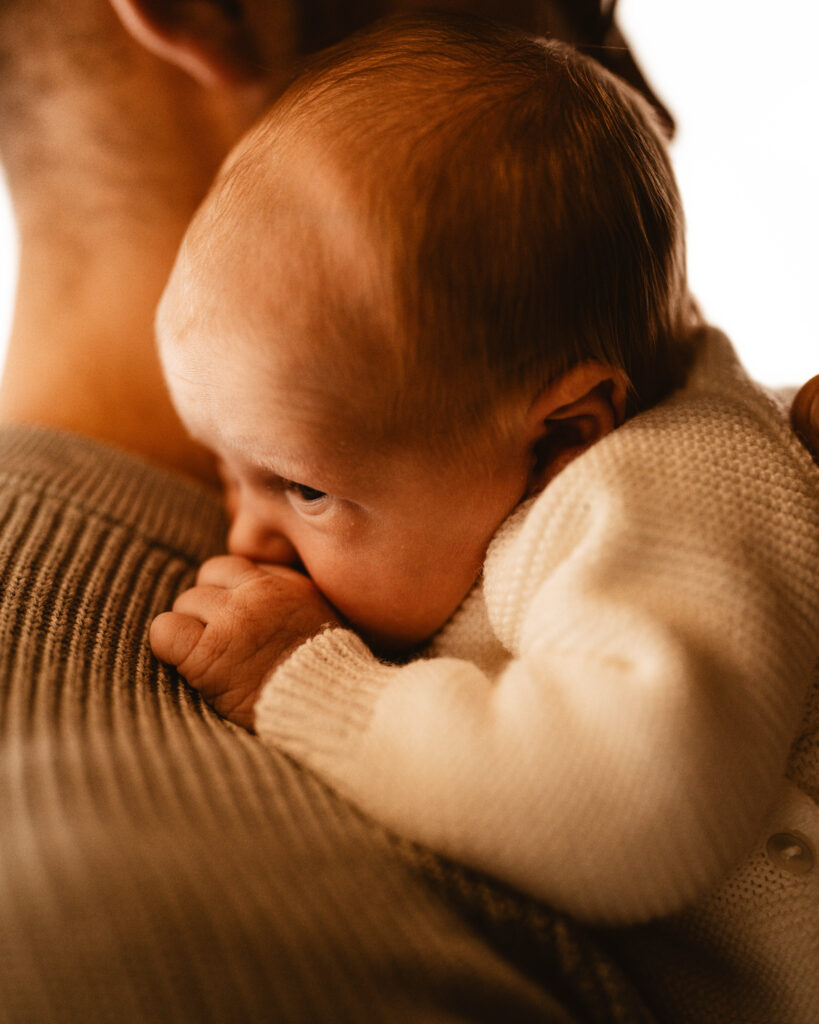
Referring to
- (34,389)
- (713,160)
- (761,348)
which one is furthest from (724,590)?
(713,160)

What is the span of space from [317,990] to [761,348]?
158cm

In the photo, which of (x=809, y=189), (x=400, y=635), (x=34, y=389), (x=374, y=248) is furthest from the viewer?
(x=809, y=189)

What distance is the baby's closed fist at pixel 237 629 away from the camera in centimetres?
66

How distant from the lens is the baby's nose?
800 millimetres

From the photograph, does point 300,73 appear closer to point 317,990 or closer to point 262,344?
point 262,344

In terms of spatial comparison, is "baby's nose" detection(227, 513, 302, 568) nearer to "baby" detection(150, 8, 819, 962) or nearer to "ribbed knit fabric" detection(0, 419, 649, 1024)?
"baby" detection(150, 8, 819, 962)

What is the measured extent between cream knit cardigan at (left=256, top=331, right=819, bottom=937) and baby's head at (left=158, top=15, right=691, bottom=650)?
0.08 meters

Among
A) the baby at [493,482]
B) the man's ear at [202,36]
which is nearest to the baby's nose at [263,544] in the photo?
the baby at [493,482]

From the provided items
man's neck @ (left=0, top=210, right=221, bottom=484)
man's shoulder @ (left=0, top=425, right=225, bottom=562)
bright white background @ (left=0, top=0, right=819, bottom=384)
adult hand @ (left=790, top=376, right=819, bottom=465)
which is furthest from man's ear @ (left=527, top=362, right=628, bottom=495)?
bright white background @ (left=0, top=0, right=819, bottom=384)

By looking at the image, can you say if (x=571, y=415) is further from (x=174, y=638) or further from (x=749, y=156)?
(x=749, y=156)

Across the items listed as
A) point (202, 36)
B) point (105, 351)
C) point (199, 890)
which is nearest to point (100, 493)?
point (105, 351)

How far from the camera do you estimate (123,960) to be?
1.25ft

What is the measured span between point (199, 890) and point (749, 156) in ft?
5.68

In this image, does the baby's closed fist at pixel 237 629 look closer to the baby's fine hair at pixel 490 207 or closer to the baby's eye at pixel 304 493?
the baby's eye at pixel 304 493
